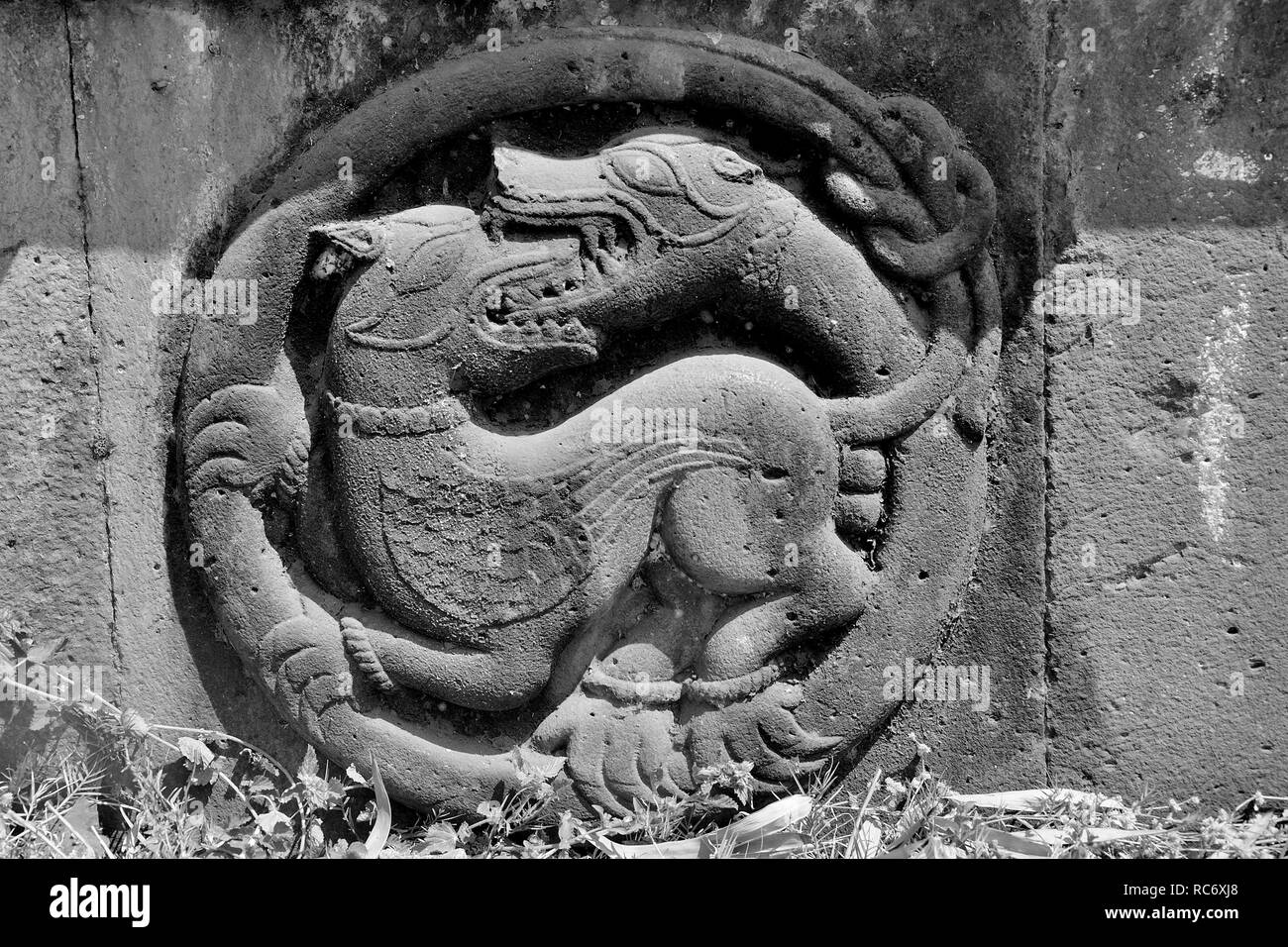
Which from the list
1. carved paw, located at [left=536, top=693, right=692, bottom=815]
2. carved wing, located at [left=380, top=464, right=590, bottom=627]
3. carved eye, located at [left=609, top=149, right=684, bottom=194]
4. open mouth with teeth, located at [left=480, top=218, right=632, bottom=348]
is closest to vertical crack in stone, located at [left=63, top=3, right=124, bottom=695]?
carved wing, located at [left=380, top=464, right=590, bottom=627]

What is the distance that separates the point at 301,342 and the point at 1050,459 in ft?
7.45

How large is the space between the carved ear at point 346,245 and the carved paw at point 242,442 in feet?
1.36

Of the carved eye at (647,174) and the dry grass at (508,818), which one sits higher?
the carved eye at (647,174)

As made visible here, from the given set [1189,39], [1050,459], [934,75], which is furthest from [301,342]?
[1189,39]

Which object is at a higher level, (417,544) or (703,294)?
(703,294)

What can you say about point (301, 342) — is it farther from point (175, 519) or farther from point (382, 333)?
point (175, 519)

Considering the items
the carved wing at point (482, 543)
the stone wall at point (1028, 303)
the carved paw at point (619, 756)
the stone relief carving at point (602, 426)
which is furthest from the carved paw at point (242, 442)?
the carved paw at point (619, 756)

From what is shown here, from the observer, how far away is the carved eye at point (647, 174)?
343 centimetres

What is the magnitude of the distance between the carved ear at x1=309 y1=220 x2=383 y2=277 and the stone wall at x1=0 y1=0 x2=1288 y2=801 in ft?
1.21

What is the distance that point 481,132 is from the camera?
11.7 feet

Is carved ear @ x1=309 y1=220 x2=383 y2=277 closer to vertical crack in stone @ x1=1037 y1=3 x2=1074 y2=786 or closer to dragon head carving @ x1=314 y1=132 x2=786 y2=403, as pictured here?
dragon head carving @ x1=314 y1=132 x2=786 y2=403

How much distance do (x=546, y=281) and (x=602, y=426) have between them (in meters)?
0.44

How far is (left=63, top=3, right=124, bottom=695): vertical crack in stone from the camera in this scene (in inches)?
141

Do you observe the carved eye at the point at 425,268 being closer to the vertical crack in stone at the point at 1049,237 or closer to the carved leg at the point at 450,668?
the carved leg at the point at 450,668
